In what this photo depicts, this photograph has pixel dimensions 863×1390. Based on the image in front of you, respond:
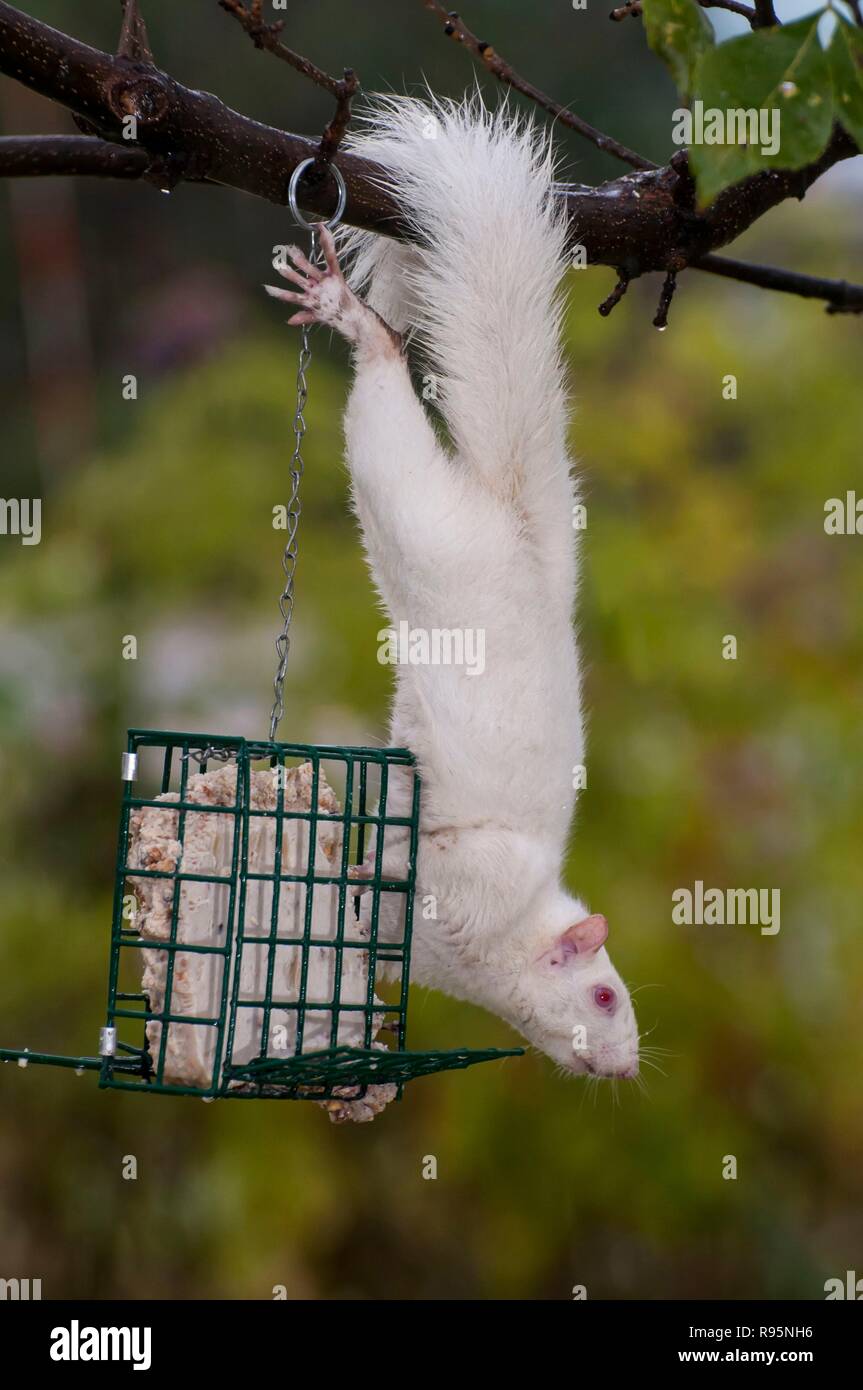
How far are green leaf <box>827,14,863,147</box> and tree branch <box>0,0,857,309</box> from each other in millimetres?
1146

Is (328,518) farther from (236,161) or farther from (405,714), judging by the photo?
(236,161)

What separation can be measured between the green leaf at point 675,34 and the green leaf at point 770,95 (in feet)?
0.67

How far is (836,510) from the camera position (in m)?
5.84

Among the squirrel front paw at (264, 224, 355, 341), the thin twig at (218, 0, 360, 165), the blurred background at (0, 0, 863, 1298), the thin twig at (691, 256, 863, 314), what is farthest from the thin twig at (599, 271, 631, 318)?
the blurred background at (0, 0, 863, 1298)

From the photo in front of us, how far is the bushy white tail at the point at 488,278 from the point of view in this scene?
2.90m

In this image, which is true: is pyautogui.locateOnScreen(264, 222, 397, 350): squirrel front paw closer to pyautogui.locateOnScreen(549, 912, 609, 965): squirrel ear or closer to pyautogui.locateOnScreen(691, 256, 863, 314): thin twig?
pyautogui.locateOnScreen(691, 256, 863, 314): thin twig

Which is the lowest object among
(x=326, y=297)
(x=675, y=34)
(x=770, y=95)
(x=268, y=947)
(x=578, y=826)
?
(x=268, y=947)

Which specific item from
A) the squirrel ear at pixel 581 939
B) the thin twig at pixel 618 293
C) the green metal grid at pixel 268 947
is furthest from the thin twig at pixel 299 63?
the squirrel ear at pixel 581 939

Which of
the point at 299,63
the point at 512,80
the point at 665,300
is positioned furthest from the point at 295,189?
the point at 665,300

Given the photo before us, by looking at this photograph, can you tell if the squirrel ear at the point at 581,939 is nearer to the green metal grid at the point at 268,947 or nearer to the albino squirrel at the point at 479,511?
the albino squirrel at the point at 479,511

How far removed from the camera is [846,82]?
1.52 meters

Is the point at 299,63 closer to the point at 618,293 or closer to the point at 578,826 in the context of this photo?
the point at 618,293

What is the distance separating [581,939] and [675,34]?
71.1 inches
